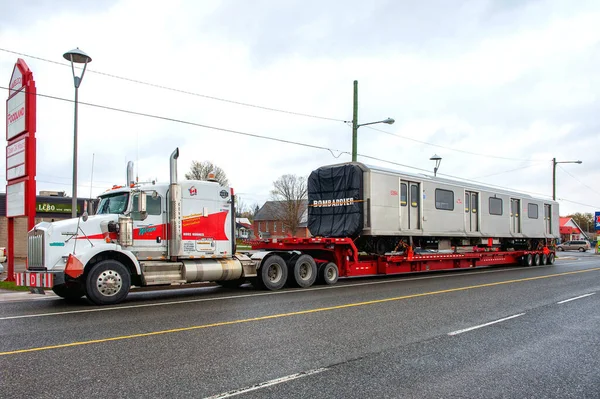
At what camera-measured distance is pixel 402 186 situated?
17.5 m

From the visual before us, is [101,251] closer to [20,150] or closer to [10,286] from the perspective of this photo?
[10,286]

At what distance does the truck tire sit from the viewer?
14.4 m

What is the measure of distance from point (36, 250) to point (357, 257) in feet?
32.0

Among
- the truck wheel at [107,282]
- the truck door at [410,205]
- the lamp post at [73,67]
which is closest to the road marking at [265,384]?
the truck wheel at [107,282]

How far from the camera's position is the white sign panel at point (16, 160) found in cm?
1537

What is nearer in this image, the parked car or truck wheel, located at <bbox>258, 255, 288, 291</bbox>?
truck wheel, located at <bbox>258, 255, 288, 291</bbox>

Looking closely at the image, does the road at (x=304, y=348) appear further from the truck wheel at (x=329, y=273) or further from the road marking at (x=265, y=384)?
the truck wheel at (x=329, y=273)

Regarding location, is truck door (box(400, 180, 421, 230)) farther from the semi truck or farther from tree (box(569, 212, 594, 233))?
tree (box(569, 212, 594, 233))

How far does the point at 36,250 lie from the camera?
10781 millimetres

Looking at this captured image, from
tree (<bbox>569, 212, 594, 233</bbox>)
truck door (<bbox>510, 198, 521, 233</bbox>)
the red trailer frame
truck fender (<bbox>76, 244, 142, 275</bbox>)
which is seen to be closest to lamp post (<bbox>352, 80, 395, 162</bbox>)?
the red trailer frame

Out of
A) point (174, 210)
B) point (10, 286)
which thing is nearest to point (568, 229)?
point (174, 210)

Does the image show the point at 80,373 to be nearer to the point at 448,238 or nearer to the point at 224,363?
the point at 224,363

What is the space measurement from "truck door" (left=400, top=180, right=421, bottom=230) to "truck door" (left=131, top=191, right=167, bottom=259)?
343 inches

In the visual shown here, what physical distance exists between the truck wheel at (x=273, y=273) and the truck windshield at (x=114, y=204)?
4192 millimetres
